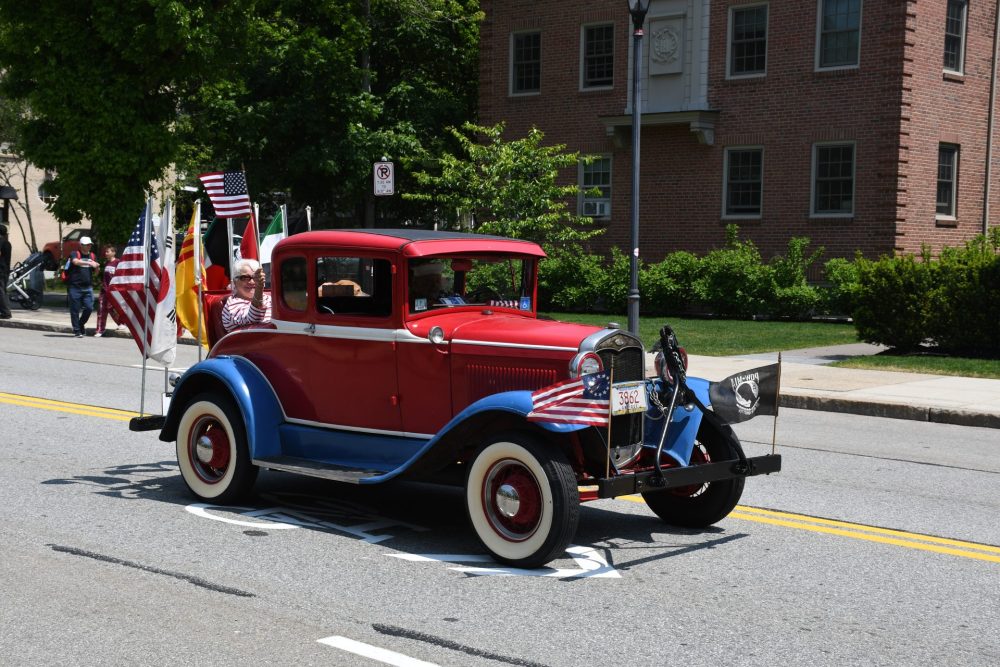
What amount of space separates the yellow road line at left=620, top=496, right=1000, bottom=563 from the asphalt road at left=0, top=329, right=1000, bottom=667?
2 centimetres

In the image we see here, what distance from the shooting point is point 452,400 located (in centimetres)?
695

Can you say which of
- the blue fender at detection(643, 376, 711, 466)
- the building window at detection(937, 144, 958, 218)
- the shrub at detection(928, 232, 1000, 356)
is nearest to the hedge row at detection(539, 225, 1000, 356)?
the shrub at detection(928, 232, 1000, 356)

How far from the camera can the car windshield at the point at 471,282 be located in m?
7.18

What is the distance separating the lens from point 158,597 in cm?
576

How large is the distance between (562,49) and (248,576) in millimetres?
27126

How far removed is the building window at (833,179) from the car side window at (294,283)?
71.1ft

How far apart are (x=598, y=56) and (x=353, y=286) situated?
25.0 metres

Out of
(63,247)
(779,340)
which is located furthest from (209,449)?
→ (63,247)

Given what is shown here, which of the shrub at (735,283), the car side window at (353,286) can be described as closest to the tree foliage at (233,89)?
the shrub at (735,283)

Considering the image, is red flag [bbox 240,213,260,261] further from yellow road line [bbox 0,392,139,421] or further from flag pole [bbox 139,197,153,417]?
yellow road line [bbox 0,392,139,421]

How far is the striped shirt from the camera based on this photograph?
8.07m

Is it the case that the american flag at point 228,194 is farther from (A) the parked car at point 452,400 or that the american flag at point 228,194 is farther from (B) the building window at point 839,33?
(B) the building window at point 839,33

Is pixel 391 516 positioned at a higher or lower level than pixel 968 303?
lower

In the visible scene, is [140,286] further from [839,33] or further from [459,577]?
[839,33]
